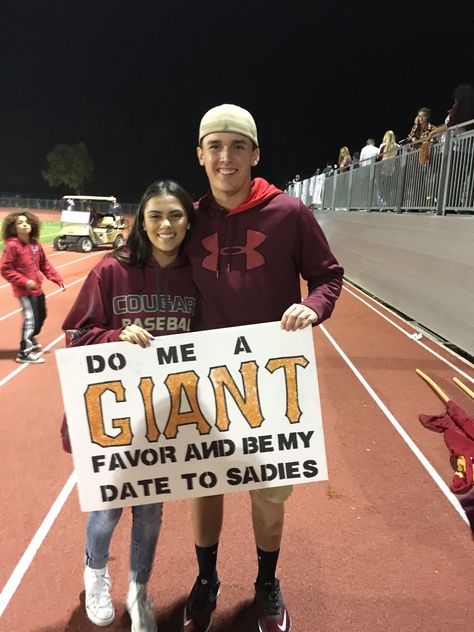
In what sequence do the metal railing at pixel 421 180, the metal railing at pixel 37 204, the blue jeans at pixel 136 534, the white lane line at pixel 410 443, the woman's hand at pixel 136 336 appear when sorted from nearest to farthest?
the woman's hand at pixel 136 336 → the blue jeans at pixel 136 534 → the white lane line at pixel 410 443 → the metal railing at pixel 421 180 → the metal railing at pixel 37 204

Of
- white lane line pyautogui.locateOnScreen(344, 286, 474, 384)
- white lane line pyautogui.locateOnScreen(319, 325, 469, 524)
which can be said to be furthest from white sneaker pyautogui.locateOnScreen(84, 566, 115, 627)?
white lane line pyautogui.locateOnScreen(344, 286, 474, 384)

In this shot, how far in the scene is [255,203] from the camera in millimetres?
1882

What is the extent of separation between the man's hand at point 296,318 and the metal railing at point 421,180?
5.71 metres

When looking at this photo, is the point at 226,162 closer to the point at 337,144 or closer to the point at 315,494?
the point at 315,494

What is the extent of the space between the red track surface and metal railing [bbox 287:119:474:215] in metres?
3.69

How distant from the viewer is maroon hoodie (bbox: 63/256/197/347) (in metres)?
1.89

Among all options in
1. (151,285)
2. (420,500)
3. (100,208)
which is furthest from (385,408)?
(100,208)

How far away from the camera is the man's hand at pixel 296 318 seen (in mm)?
1771

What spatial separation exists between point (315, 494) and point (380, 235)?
7.99m

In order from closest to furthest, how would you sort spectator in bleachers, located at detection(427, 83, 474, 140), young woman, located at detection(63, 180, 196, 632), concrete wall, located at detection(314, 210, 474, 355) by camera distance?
young woman, located at detection(63, 180, 196, 632) → concrete wall, located at detection(314, 210, 474, 355) → spectator in bleachers, located at detection(427, 83, 474, 140)

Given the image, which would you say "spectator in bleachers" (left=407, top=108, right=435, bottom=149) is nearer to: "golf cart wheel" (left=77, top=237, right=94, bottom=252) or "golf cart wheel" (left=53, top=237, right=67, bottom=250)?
"golf cart wheel" (left=77, top=237, right=94, bottom=252)

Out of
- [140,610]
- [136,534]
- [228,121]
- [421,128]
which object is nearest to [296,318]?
[228,121]

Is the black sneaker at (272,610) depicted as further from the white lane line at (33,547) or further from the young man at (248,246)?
the white lane line at (33,547)

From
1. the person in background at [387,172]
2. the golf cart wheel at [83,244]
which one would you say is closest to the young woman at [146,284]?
the person in background at [387,172]
